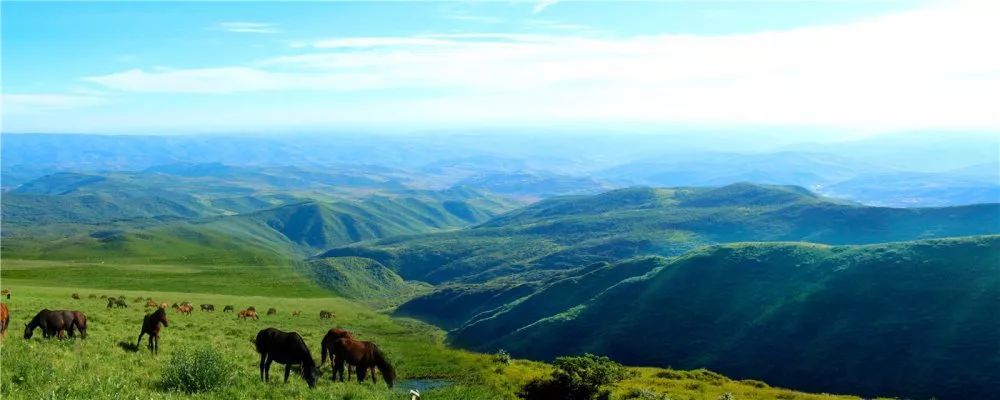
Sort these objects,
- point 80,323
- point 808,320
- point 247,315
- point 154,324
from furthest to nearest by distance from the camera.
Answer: point 808,320
point 247,315
point 80,323
point 154,324

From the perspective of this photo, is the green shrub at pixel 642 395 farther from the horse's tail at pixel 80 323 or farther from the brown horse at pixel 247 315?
the brown horse at pixel 247 315

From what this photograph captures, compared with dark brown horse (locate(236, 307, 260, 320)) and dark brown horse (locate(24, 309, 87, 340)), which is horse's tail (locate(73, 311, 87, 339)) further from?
dark brown horse (locate(236, 307, 260, 320))

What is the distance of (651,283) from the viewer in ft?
311

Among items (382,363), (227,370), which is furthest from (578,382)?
(227,370)

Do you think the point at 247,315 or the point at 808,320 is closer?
the point at 247,315

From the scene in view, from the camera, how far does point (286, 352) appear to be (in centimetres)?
2330

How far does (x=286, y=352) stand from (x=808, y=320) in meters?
67.6

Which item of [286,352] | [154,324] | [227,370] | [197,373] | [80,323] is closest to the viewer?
[197,373]

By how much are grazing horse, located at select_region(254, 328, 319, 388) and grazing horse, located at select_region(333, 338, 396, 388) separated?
6.34 feet

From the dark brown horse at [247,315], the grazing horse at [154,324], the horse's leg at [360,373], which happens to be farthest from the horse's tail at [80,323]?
the dark brown horse at [247,315]

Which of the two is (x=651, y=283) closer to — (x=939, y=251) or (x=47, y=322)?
(x=939, y=251)

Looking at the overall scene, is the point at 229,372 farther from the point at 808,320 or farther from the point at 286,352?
the point at 808,320

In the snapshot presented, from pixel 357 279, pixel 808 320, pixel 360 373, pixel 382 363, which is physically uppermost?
pixel 382 363

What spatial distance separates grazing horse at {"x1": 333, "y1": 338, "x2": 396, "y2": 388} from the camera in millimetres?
25406
